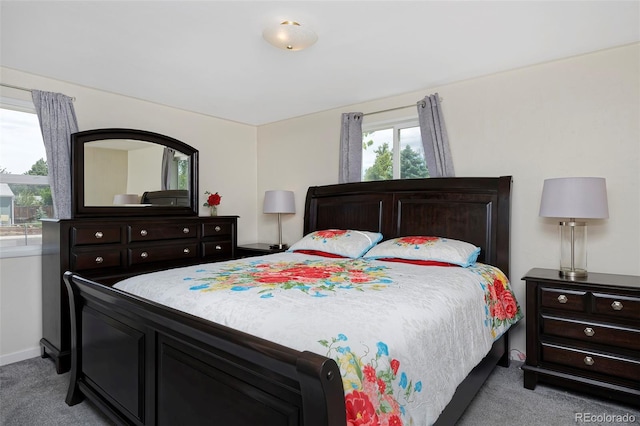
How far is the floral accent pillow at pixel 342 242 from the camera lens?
3.02 m

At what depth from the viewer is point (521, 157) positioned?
2.87 metres

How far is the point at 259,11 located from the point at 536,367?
2.79m

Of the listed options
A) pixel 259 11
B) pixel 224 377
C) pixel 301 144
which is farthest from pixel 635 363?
pixel 301 144

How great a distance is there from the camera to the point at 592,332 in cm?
219

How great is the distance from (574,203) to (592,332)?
0.79 metres

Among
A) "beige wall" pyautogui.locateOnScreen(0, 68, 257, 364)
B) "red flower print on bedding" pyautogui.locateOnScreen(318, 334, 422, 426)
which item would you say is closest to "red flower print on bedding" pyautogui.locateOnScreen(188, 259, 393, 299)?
"red flower print on bedding" pyautogui.locateOnScreen(318, 334, 422, 426)

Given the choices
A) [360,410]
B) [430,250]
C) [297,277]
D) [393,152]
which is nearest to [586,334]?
[430,250]

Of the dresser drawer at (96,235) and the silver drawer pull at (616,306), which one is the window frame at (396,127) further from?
the dresser drawer at (96,235)

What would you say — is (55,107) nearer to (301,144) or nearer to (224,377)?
(301,144)

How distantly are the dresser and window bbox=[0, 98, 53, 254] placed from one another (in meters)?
0.23

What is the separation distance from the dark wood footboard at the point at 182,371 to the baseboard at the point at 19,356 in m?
1.15

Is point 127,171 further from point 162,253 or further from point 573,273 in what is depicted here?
point 573,273

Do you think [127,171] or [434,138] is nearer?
[434,138]

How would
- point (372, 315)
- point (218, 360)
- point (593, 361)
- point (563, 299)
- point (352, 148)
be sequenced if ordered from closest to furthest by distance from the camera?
point (218, 360), point (372, 315), point (593, 361), point (563, 299), point (352, 148)
